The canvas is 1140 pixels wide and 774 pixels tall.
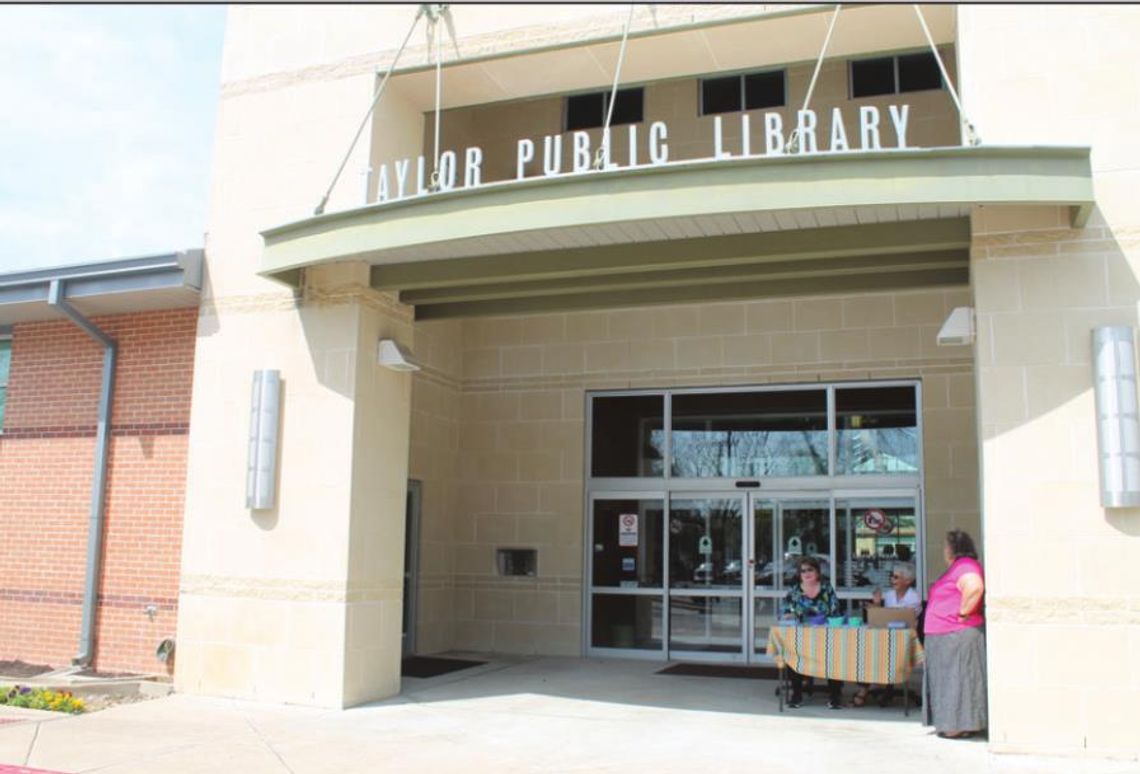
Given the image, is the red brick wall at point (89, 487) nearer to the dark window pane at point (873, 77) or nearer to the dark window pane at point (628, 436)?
the dark window pane at point (628, 436)

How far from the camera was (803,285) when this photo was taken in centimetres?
1074

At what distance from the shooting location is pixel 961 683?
877 centimetres

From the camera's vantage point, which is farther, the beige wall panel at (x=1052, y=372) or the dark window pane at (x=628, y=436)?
the dark window pane at (x=628, y=436)

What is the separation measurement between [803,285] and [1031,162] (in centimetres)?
301

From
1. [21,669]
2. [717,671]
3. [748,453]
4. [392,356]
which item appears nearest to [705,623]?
[717,671]

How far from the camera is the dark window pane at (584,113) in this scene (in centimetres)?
1517

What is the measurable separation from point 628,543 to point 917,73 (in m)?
7.37

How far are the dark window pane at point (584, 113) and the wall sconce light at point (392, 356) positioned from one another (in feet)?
18.8

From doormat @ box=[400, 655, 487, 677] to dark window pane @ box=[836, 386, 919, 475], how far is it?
17.9 ft

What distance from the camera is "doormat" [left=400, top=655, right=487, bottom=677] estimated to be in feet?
41.2

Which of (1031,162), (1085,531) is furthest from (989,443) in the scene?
(1031,162)

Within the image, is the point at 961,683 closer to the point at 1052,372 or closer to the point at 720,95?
the point at 1052,372

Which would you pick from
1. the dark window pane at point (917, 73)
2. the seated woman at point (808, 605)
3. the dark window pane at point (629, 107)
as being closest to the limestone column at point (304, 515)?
the seated woman at point (808, 605)

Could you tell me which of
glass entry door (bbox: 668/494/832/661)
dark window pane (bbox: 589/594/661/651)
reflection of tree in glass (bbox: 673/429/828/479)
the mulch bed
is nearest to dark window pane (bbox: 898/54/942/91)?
reflection of tree in glass (bbox: 673/429/828/479)
